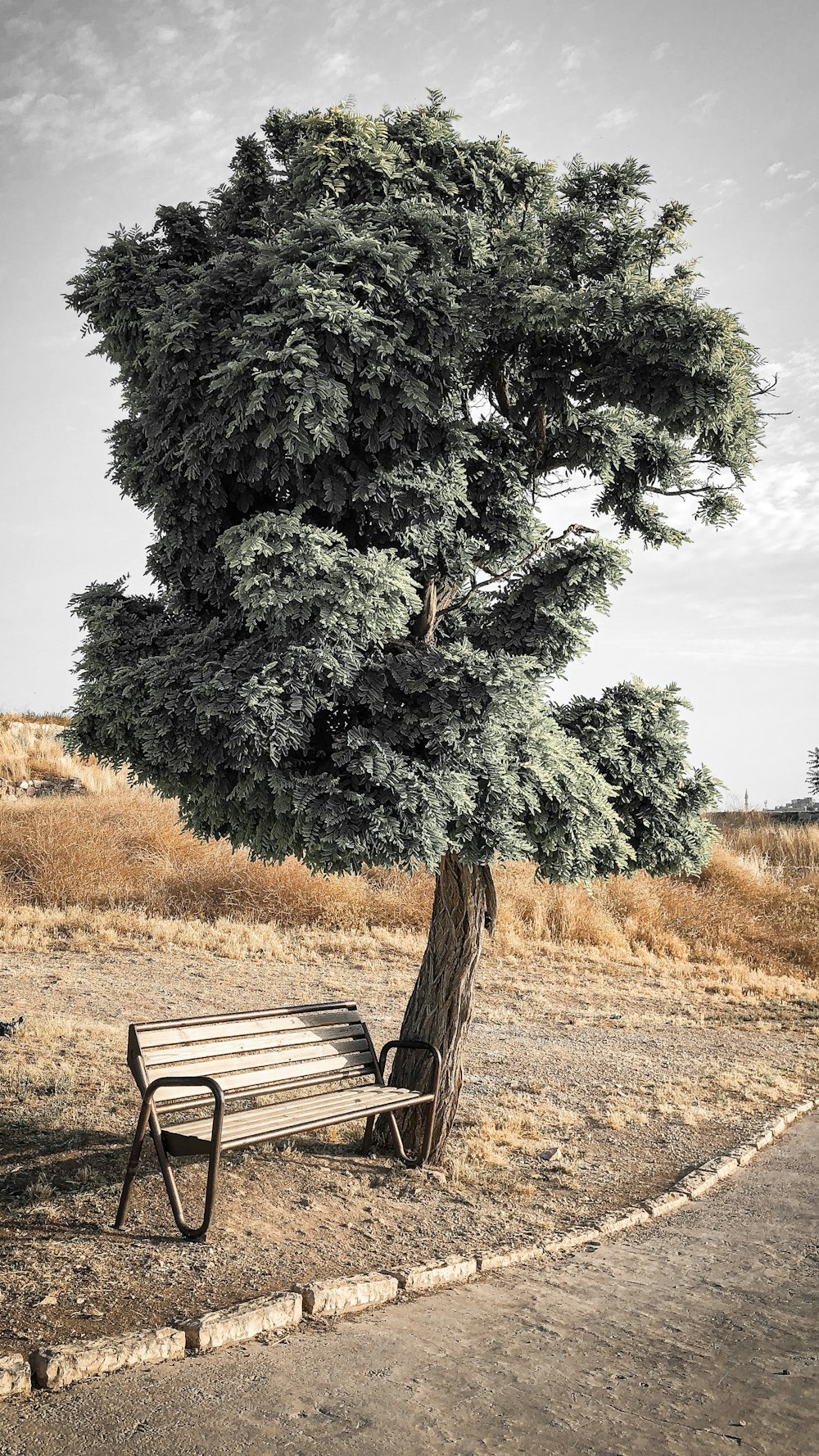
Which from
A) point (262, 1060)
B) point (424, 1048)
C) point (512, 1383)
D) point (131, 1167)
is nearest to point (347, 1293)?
point (512, 1383)

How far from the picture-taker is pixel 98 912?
1387 centimetres

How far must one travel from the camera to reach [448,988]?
604 cm

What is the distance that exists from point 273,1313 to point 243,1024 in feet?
5.84

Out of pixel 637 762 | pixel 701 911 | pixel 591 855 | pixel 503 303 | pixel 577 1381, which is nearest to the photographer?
pixel 577 1381

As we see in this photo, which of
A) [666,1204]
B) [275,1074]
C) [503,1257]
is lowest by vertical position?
[666,1204]

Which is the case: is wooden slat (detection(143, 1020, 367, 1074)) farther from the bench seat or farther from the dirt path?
the dirt path

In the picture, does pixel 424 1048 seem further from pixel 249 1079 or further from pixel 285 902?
pixel 285 902

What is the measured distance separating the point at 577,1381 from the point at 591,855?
2.53m

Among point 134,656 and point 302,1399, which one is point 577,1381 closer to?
point 302,1399

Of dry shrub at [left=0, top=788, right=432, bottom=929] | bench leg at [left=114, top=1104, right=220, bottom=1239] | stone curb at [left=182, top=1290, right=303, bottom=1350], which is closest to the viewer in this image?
stone curb at [left=182, top=1290, right=303, bottom=1350]

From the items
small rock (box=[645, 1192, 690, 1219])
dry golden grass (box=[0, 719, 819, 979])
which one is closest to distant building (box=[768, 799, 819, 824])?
dry golden grass (box=[0, 719, 819, 979])

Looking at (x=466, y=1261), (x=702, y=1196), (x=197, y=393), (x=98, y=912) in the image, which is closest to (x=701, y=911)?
(x=98, y=912)

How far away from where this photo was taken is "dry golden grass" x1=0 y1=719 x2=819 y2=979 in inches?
533

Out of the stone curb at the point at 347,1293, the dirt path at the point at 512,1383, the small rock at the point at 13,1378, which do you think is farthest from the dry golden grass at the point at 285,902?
the small rock at the point at 13,1378
